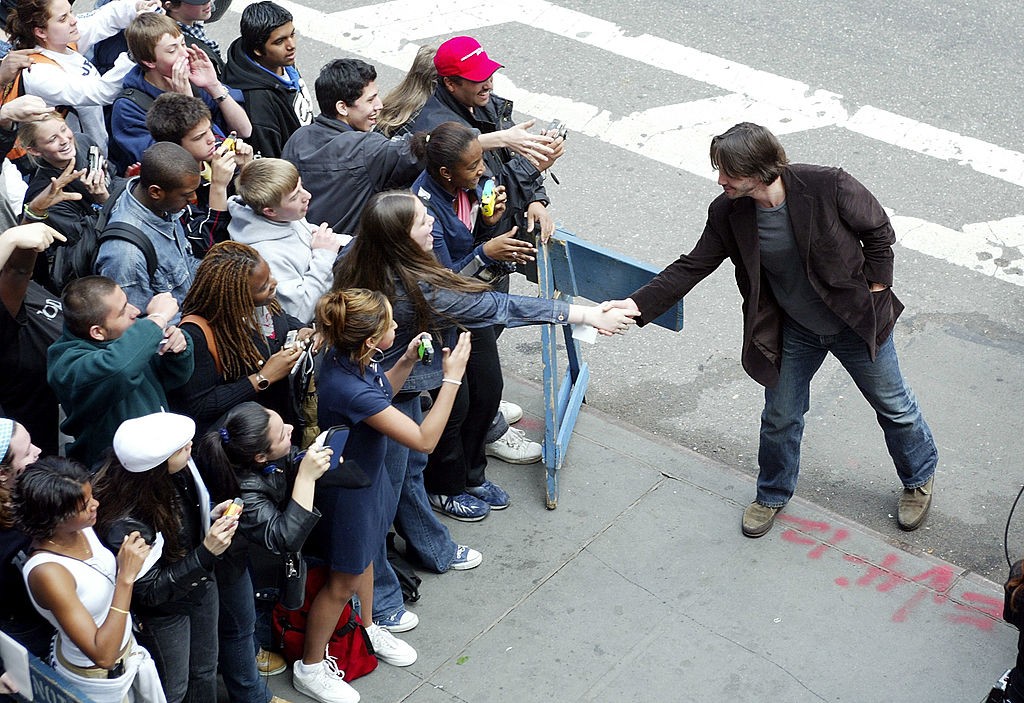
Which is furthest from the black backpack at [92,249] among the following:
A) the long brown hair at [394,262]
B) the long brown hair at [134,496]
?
the long brown hair at [134,496]

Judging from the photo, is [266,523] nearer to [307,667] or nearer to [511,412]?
[307,667]

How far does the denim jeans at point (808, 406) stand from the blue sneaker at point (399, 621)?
167 centimetres

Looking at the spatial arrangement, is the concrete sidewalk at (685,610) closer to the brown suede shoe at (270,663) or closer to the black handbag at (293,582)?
the brown suede shoe at (270,663)

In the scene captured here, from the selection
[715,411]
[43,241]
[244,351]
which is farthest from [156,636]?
[715,411]

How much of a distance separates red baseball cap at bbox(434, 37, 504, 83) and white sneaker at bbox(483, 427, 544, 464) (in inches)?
68.0

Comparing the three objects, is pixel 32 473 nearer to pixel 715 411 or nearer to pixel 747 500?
pixel 747 500

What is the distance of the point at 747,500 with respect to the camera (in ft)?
18.3

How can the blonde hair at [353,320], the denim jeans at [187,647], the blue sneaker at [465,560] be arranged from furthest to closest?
the blue sneaker at [465,560] → the blonde hair at [353,320] → the denim jeans at [187,647]

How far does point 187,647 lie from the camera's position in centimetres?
405

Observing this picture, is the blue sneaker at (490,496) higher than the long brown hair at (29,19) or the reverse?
the reverse

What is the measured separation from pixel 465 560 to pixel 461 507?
329 mm

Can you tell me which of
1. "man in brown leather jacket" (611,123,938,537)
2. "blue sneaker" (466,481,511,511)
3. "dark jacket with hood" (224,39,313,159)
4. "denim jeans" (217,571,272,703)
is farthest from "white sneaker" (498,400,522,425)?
"denim jeans" (217,571,272,703)

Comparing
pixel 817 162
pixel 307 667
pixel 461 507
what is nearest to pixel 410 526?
pixel 461 507

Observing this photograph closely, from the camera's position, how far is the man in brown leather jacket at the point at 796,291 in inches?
187
